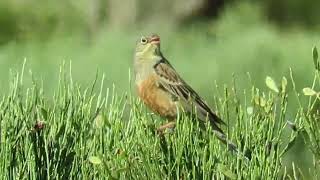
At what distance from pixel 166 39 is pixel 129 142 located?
10.1 m

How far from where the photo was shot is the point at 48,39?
17.3 metres

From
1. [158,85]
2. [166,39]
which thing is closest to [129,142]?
[158,85]

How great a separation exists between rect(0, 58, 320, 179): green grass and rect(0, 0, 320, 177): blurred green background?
3.98m

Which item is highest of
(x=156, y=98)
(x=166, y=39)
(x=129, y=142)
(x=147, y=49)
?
(x=166, y=39)

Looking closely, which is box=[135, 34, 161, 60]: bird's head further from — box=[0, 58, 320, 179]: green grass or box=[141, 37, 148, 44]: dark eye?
box=[0, 58, 320, 179]: green grass

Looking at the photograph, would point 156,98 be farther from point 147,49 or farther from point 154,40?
point 154,40

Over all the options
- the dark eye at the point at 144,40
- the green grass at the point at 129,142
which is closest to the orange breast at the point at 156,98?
the dark eye at the point at 144,40

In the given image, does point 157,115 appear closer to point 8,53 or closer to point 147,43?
point 147,43

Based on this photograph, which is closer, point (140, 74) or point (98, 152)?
point (98, 152)

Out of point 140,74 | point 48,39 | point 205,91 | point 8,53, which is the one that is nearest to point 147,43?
point 140,74

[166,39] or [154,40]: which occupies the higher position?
[166,39]

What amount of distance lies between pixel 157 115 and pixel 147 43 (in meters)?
0.70

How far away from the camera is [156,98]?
6.78 metres

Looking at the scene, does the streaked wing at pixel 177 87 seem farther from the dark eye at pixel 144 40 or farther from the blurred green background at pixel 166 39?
the blurred green background at pixel 166 39
